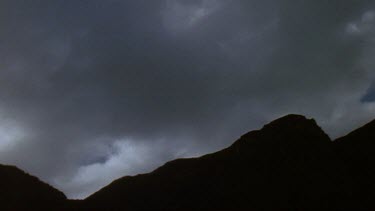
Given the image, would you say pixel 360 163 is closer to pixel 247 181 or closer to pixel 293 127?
pixel 293 127

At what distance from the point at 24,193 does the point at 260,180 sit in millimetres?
20494

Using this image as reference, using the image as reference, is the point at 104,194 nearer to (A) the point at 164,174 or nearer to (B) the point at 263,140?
(A) the point at 164,174

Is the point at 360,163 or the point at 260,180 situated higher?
the point at 260,180

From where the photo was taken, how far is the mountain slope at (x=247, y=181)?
129 ft

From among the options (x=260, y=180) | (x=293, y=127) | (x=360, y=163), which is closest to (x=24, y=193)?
(x=260, y=180)

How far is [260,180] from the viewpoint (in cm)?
4028

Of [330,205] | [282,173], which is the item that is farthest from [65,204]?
[330,205]

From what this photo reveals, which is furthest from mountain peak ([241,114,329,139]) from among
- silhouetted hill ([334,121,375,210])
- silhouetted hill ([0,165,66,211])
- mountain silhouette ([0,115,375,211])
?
silhouetted hill ([0,165,66,211])

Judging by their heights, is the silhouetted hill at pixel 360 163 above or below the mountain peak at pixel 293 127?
below

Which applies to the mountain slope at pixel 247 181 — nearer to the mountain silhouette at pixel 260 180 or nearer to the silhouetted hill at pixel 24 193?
the mountain silhouette at pixel 260 180

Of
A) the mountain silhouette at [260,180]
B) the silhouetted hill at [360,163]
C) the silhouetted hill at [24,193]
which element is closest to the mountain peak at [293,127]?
the mountain silhouette at [260,180]

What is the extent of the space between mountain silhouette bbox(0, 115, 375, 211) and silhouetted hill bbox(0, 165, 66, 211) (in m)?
1.64

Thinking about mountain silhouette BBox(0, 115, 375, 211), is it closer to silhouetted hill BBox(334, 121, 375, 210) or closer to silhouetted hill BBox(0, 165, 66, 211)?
silhouetted hill BBox(334, 121, 375, 210)

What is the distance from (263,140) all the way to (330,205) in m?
8.37
